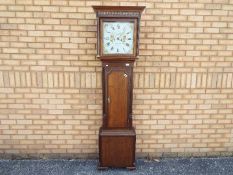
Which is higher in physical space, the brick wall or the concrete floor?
the brick wall

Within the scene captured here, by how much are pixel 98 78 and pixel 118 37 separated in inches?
32.1

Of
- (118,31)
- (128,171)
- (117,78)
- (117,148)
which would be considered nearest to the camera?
(118,31)

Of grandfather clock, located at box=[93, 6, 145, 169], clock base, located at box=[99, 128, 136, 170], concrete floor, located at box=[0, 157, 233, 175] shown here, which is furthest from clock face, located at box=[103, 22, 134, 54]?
concrete floor, located at box=[0, 157, 233, 175]

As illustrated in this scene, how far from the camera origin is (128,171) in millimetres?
4492

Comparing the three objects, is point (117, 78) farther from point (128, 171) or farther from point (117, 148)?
point (128, 171)

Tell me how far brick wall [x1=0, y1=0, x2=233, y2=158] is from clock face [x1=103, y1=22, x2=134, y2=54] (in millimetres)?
499

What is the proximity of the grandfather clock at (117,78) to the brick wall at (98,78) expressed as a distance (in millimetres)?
410

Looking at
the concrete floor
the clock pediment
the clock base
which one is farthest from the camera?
the concrete floor

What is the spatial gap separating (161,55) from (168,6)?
686 mm

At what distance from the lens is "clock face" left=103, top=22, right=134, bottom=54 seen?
387cm

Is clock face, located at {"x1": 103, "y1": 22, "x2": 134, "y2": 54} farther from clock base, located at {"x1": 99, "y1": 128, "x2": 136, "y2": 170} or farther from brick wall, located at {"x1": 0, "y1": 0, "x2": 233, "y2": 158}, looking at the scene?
clock base, located at {"x1": 99, "y1": 128, "x2": 136, "y2": 170}

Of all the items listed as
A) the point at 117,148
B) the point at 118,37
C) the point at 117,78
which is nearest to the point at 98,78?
the point at 117,78

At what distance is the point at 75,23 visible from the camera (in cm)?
431

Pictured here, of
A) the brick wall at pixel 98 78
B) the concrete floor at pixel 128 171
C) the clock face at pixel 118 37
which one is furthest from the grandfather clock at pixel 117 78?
Answer: the brick wall at pixel 98 78
